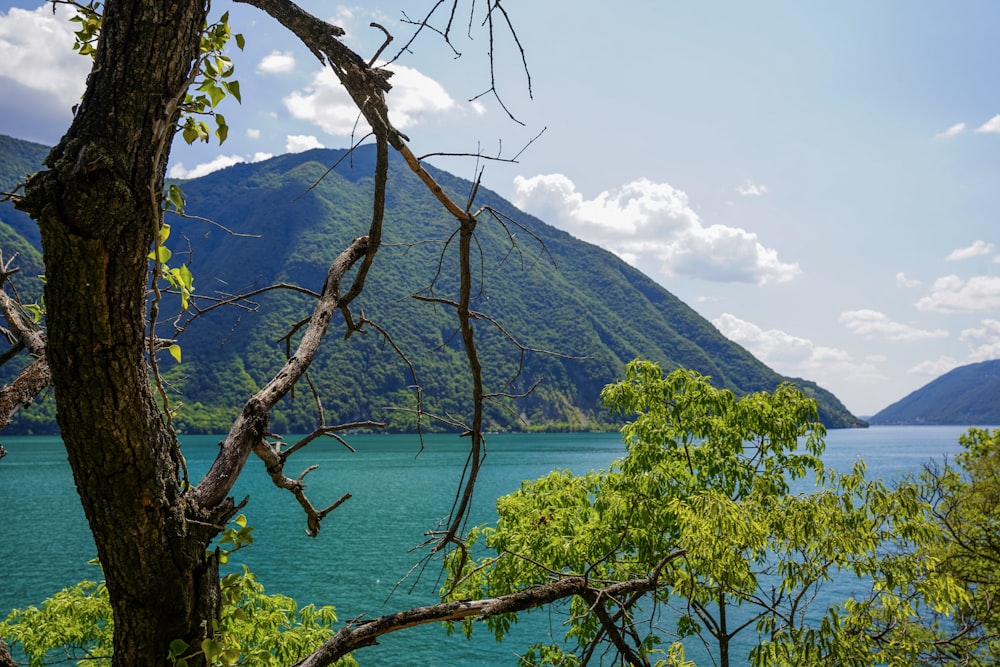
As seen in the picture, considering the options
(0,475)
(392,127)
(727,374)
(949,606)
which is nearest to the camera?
(392,127)

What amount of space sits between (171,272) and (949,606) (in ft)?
18.8

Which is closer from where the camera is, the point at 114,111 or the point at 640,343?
the point at 114,111

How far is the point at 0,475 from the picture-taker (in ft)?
173

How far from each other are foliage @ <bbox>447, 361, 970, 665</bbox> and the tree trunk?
346 centimetres

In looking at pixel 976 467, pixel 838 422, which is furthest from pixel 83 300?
pixel 838 422

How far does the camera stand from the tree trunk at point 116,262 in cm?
110

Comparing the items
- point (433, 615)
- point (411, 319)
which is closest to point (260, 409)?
point (433, 615)

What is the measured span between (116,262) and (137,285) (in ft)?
0.18

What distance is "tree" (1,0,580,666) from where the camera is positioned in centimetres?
111

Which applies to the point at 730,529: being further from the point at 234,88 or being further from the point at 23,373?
the point at 234,88

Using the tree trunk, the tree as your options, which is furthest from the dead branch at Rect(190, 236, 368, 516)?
the tree trunk

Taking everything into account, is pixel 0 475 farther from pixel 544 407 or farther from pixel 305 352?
pixel 544 407

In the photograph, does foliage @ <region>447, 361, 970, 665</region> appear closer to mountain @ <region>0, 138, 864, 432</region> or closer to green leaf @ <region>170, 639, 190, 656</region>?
green leaf @ <region>170, 639, 190, 656</region>

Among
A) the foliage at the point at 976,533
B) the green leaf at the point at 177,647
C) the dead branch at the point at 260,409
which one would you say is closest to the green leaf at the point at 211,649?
the green leaf at the point at 177,647
